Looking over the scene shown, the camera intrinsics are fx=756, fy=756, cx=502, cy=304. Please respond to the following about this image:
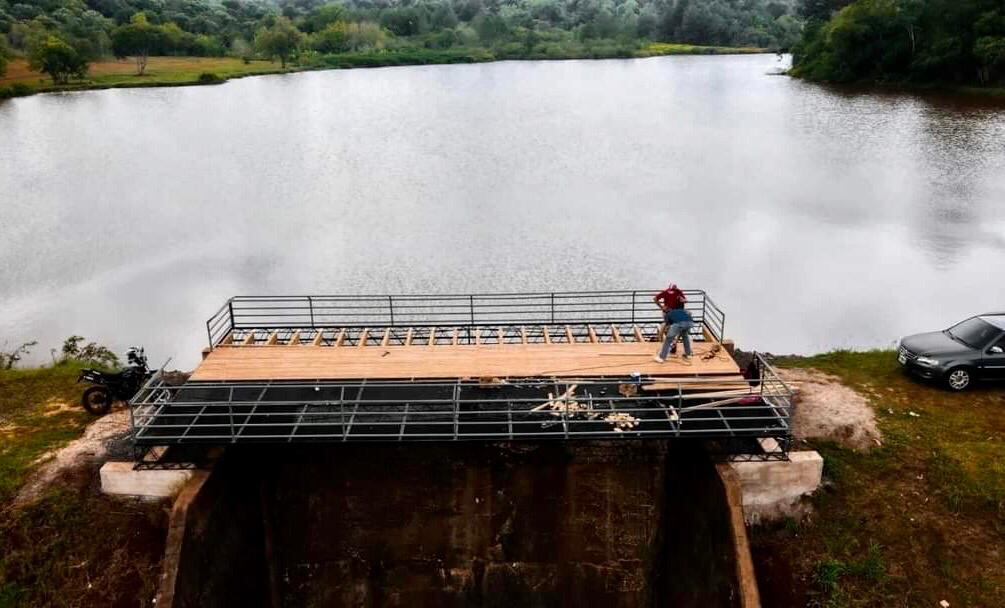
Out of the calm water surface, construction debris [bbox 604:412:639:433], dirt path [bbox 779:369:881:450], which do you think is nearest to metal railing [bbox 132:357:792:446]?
construction debris [bbox 604:412:639:433]

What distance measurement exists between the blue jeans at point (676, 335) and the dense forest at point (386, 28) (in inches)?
3921

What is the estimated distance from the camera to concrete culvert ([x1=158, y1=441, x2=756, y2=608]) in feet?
47.0

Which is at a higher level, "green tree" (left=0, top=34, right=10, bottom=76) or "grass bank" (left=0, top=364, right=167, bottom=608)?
"green tree" (left=0, top=34, right=10, bottom=76)

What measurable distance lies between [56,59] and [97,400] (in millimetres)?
89235

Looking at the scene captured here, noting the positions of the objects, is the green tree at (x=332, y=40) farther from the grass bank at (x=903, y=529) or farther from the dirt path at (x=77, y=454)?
the grass bank at (x=903, y=529)

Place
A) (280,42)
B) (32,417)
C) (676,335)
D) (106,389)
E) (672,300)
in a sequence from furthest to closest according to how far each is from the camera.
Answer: (280,42), (32,417), (106,389), (676,335), (672,300)

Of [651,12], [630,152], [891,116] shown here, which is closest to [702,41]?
[651,12]

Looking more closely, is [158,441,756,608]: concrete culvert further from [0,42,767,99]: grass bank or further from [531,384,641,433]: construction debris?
[0,42,767,99]: grass bank

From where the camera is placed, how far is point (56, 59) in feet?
291

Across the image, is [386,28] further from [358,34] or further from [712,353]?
[712,353]

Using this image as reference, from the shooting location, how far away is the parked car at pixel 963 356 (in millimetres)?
17078

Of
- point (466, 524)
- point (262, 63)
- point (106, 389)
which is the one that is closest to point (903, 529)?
point (466, 524)

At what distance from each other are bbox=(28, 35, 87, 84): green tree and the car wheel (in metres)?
99.0

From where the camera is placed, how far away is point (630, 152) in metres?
50.3
